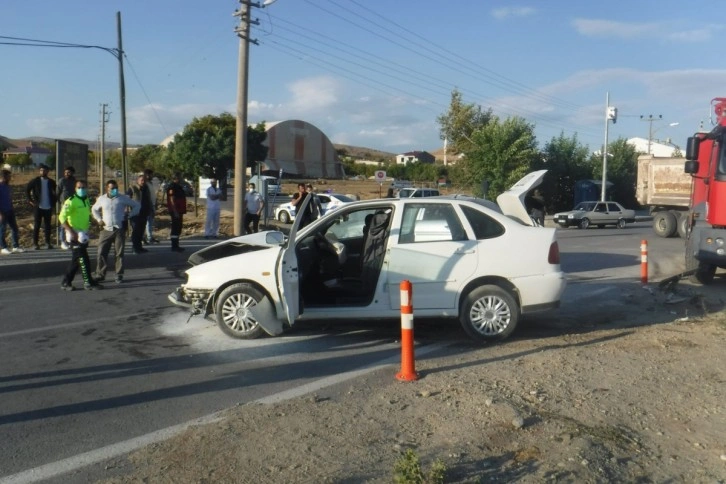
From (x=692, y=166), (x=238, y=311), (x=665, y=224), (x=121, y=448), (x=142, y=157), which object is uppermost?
Answer: (x=142, y=157)

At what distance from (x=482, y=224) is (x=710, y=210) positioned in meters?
6.36

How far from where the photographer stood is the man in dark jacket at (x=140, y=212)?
1496cm

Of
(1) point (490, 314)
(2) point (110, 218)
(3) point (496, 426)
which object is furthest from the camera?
(2) point (110, 218)

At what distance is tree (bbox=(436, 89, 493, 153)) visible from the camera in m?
48.9

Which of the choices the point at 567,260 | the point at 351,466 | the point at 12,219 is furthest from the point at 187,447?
the point at 567,260

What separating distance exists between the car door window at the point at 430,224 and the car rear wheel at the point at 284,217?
24.3m

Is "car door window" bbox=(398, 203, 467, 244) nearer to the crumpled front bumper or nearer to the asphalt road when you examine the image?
the asphalt road

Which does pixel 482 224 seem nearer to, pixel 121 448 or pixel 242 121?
pixel 121 448

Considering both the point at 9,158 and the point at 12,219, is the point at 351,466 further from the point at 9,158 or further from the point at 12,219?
the point at 9,158

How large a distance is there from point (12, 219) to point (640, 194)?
884 inches

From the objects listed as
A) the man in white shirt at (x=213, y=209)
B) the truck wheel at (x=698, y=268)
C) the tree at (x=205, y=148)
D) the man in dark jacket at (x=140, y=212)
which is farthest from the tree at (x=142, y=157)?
the truck wheel at (x=698, y=268)

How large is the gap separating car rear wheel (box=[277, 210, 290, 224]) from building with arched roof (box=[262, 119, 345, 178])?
55.6 m

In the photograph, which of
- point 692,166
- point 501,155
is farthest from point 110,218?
point 501,155

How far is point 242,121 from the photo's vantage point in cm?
1789
